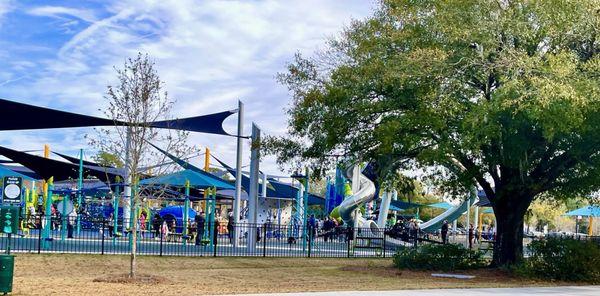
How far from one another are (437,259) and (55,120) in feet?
47.7

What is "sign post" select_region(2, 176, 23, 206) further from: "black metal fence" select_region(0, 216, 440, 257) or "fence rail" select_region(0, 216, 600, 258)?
"black metal fence" select_region(0, 216, 440, 257)

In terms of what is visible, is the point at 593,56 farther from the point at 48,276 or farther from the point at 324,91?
the point at 48,276

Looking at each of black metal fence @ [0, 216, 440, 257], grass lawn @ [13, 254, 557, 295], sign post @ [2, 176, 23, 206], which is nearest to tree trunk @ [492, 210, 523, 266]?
grass lawn @ [13, 254, 557, 295]

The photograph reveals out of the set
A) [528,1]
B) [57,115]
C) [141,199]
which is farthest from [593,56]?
[57,115]

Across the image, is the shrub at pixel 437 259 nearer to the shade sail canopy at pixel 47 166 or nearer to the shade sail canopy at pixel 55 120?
the shade sail canopy at pixel 55 120

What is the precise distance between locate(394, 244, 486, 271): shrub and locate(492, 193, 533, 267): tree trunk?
0.94m

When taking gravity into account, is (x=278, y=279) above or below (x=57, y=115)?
below

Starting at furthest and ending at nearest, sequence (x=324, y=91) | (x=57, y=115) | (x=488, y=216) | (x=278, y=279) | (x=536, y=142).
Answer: (x=488, y=216)
(x=57, y=115)
(x=324, y=91)
(x=536, y=142)
(x=278, y=279)

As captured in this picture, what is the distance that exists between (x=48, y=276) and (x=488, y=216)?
87884 millimetres

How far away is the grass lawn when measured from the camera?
576 inches

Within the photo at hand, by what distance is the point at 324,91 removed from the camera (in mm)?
21250

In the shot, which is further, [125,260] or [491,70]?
[125,260]

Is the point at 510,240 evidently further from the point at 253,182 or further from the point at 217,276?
the point at 253,182

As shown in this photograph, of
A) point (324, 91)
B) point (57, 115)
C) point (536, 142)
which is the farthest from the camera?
point (57, 115)
